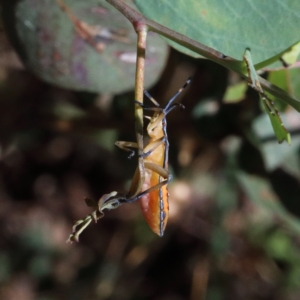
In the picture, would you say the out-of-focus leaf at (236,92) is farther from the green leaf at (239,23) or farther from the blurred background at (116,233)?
the blurred background at (116,233)

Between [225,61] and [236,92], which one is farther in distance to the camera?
[236,92]

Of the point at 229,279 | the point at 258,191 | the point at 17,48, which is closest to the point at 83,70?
the point at 17,48

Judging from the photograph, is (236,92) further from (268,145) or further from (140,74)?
(140,74)

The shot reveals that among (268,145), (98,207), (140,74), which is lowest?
(268,145)

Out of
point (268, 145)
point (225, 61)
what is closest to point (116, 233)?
point (268, 145)

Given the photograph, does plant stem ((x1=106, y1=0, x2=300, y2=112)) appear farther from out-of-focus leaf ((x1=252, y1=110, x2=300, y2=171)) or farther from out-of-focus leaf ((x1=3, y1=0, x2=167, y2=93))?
out-of-focus leaf ((x1=252, y1=110, x2=300, y2=171))

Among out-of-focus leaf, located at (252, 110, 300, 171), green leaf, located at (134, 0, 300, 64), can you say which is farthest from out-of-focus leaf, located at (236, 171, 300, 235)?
green leaf, located at (134, 0, 300, 64)

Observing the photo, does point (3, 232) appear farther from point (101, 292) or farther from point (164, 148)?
point (164, 148)
